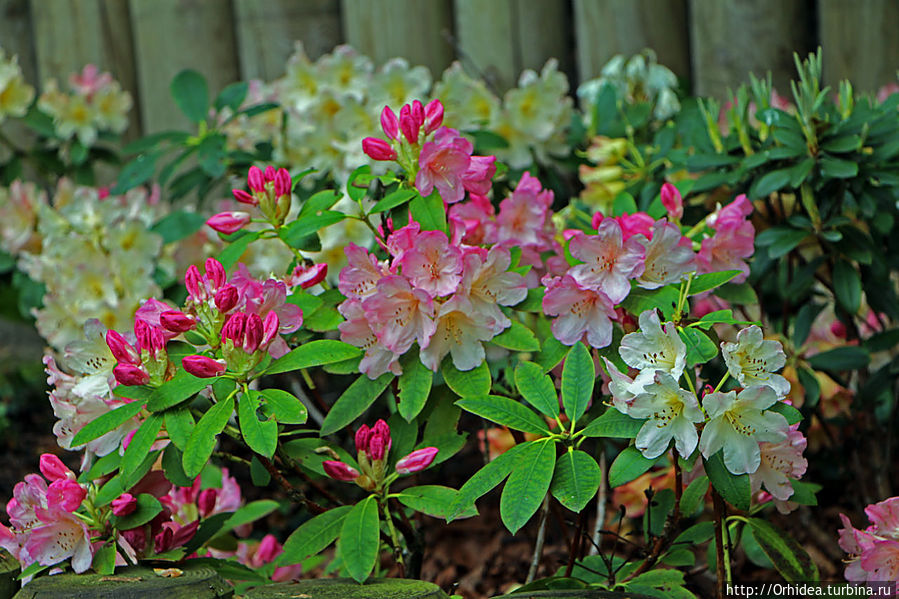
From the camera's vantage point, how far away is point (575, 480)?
0.93 meters

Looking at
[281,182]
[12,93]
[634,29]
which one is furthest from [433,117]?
[12,93]

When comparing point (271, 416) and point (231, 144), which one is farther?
point (231, 144)

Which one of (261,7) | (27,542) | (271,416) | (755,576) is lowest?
(755,576)

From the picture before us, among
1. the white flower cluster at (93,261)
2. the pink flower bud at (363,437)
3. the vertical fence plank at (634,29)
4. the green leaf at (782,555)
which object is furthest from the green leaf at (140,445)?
the vertical fence plank at (634,29)

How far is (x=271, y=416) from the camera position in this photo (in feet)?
3.17

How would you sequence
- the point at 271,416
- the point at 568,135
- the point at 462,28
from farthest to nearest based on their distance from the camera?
1. the point at 462,28
2. the point at 568,135
3. the point at 271,416

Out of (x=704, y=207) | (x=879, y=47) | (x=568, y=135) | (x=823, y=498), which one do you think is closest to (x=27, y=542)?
(x=704, y=207)

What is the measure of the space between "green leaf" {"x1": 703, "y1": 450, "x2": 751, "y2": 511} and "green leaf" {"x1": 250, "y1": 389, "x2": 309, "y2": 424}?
43 centimetres

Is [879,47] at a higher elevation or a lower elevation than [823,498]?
higher

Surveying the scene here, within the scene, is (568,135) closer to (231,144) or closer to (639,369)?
(231,144)

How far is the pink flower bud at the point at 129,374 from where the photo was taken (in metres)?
0.97

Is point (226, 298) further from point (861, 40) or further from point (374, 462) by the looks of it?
point (861, 40)

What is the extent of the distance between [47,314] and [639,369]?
1317 millimetres

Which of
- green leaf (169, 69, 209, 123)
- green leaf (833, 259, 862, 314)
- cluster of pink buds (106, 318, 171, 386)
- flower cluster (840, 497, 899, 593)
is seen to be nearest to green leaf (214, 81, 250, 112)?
green leaf (169, 69, 209, 123)
